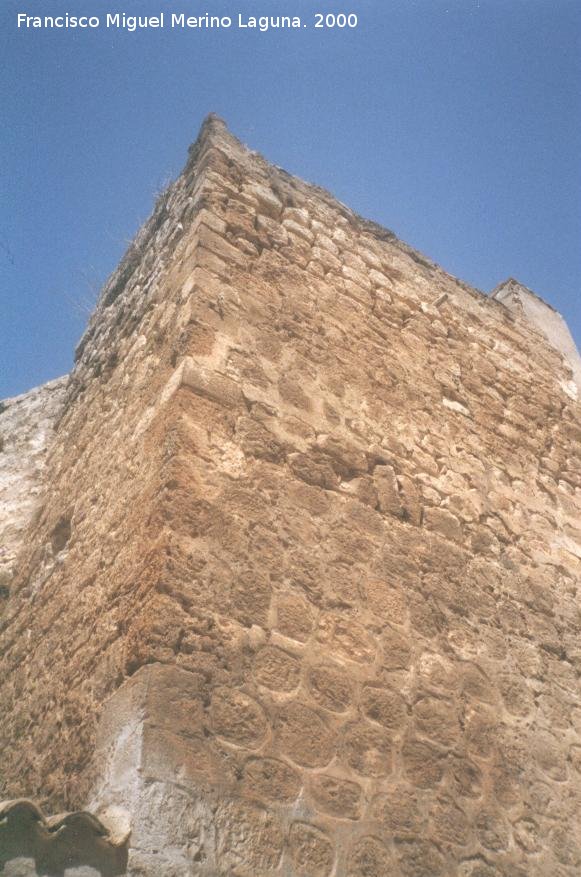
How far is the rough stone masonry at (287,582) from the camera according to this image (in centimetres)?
207

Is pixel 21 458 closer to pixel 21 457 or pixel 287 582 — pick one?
pixel 21 457

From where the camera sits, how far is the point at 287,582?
8.44ft

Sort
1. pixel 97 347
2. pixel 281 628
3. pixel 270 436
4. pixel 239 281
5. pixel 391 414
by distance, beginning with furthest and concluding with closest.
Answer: pixel 97 347 < pixel 391 414 < pixel 239 281 < pixel 270 436 < pixel 281 628

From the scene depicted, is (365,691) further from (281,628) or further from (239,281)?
(239,281)

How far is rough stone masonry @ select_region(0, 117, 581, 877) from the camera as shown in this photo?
2074 millimetres

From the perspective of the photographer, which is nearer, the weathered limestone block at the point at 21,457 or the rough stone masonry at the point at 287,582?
the rough stone masonry at the point at 287,582

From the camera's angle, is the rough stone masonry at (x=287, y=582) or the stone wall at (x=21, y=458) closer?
the rough stone masonry at (x=287, y=582)

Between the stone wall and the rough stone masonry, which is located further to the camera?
the stone wall

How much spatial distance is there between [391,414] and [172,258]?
1351 millimetres

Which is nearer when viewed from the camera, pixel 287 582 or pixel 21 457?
pixel 287 582

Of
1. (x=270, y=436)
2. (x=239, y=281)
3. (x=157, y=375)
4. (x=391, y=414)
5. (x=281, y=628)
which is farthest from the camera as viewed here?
(x=391, y=414)

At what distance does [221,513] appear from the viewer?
2.52 metres

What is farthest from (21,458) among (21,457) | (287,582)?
(287,582)

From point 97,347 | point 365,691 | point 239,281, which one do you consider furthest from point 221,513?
point 97,347
